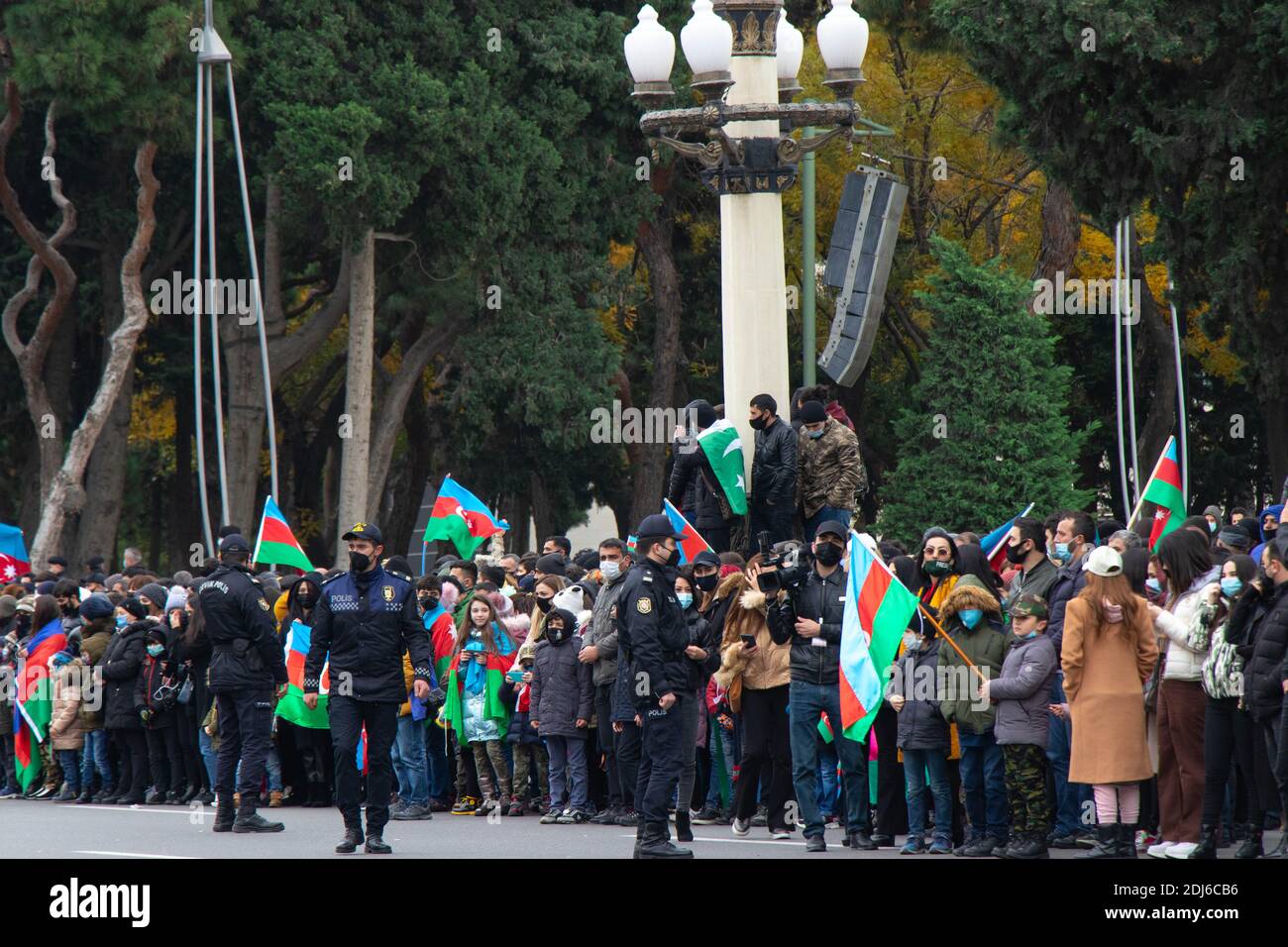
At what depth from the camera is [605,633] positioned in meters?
15.5

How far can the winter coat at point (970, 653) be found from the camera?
1245cm

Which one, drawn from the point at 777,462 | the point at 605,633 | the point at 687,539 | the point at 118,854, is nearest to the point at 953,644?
the point at 777,462

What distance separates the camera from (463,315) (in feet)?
118

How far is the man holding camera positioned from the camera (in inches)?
512

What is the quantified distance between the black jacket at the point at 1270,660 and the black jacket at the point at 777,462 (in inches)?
186

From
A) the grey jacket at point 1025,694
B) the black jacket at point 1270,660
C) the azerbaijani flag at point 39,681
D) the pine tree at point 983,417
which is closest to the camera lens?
the black jacket at point 1270,660

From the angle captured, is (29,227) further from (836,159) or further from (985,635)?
(985,635)

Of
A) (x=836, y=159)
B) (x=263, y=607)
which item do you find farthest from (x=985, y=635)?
(x=836, y=159)

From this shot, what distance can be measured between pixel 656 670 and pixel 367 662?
1.97m

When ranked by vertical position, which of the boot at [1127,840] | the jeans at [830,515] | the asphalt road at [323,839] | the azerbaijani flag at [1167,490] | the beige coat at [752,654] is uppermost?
the azerbaijani flag at [1167,490]

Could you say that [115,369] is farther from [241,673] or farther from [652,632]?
[652,632]

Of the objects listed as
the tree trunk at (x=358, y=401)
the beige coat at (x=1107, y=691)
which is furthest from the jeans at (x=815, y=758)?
the tree trunk at (x=358, y=401)

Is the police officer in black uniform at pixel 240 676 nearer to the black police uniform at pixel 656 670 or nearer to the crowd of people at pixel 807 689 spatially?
the crowd of people at pixel 807 689

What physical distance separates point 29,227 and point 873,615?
76.1 feet
